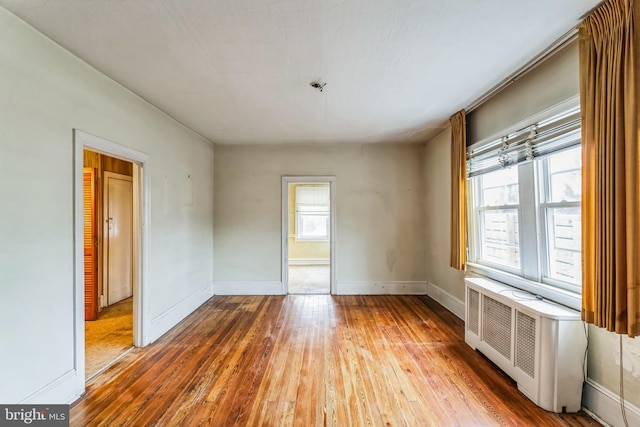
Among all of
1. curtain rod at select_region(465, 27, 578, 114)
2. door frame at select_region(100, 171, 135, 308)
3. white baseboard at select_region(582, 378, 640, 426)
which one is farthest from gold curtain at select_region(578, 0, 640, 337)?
door frame at select_region(100, 171, 135, 308)

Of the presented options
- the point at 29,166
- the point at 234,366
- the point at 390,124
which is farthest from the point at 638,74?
the point at 29,166

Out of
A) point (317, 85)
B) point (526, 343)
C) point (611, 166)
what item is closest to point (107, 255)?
point (317, 85)

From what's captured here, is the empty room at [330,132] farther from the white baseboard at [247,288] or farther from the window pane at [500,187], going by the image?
the white baseboard at [247,288]

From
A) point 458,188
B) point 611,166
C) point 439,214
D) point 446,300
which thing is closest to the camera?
point 611,166

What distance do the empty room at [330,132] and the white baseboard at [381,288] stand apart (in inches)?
26.3

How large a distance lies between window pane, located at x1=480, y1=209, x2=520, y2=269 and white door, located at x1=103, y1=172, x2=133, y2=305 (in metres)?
5.16

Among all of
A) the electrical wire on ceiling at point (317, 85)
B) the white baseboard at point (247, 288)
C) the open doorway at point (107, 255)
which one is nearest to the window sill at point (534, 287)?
the electrical wire on ceiling at point (317, 85)

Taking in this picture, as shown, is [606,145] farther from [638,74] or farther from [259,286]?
[259,286]

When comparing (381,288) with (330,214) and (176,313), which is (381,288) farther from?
(176,313)

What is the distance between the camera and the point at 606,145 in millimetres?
1557

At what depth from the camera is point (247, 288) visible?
187 inches

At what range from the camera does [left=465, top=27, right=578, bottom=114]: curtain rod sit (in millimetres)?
1872

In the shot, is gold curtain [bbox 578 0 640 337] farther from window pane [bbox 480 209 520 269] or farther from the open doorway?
the open doorway

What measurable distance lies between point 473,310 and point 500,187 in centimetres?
133
